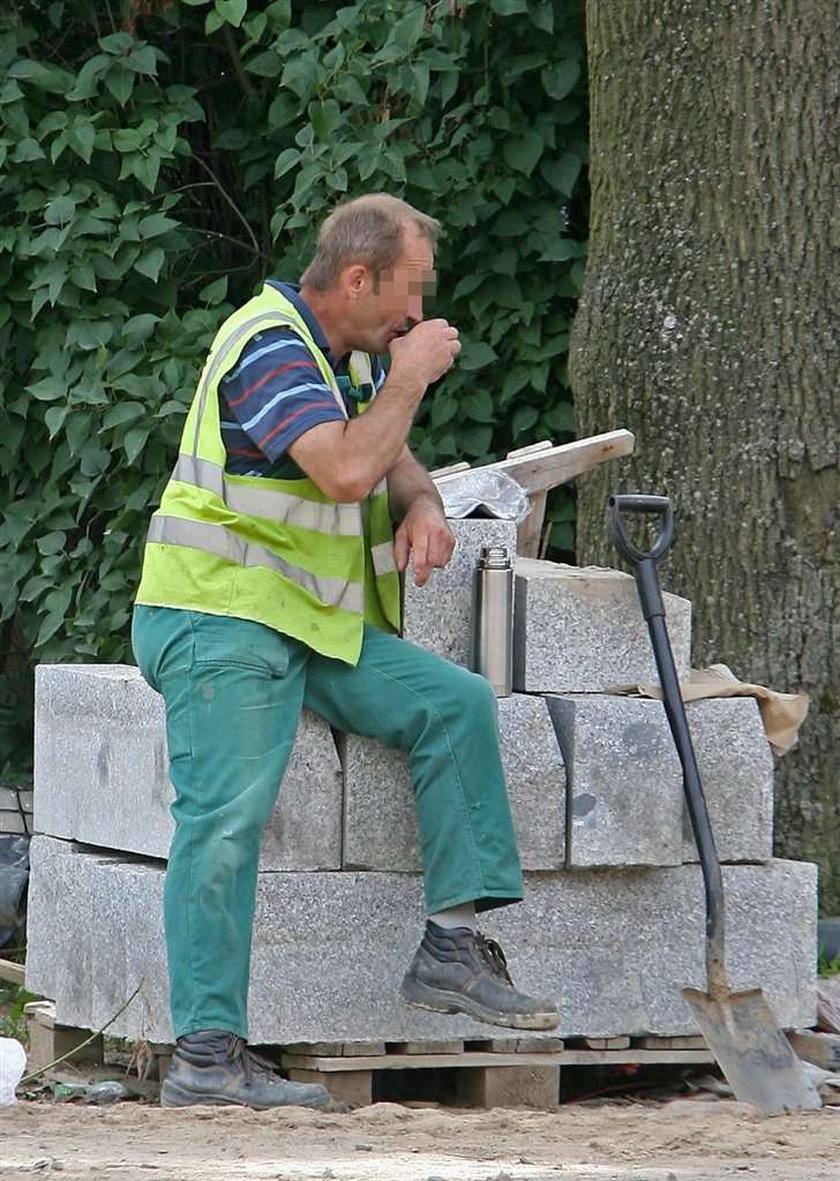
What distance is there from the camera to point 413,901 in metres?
4.46

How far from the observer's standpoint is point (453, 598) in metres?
4.55

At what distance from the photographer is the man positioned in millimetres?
4066

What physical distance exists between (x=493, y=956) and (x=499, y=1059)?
0.38 m

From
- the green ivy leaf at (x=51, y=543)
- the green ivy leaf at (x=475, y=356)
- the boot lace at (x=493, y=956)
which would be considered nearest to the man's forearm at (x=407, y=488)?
the boot lace at (x=493, y=956)

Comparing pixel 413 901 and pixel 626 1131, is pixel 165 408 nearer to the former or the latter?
pixel 413 901

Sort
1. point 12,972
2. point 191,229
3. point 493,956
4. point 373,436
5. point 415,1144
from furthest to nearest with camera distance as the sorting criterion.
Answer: point 191,229, point 12,972, point 493,956, point 373,436, point 415,1144

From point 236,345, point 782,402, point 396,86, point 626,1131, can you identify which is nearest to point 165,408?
point 396,86

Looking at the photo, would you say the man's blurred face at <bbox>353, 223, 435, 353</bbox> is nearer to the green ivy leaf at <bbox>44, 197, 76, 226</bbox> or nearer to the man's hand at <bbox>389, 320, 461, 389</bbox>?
the man's hand at <bbox>389, 320, 461, 389</bbox>

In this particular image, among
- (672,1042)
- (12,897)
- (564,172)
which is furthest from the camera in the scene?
(564,172)

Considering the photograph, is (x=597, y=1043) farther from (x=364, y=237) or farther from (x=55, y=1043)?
(x=364, y=237)

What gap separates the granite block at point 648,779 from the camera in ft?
14.8

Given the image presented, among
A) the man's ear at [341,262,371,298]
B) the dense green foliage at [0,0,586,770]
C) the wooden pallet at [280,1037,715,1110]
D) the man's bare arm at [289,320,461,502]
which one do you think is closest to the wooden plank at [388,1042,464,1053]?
the wooden pallet at [280,1037,715,1110]

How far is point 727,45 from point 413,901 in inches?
102

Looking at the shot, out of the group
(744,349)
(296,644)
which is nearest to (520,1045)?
(296,644)
